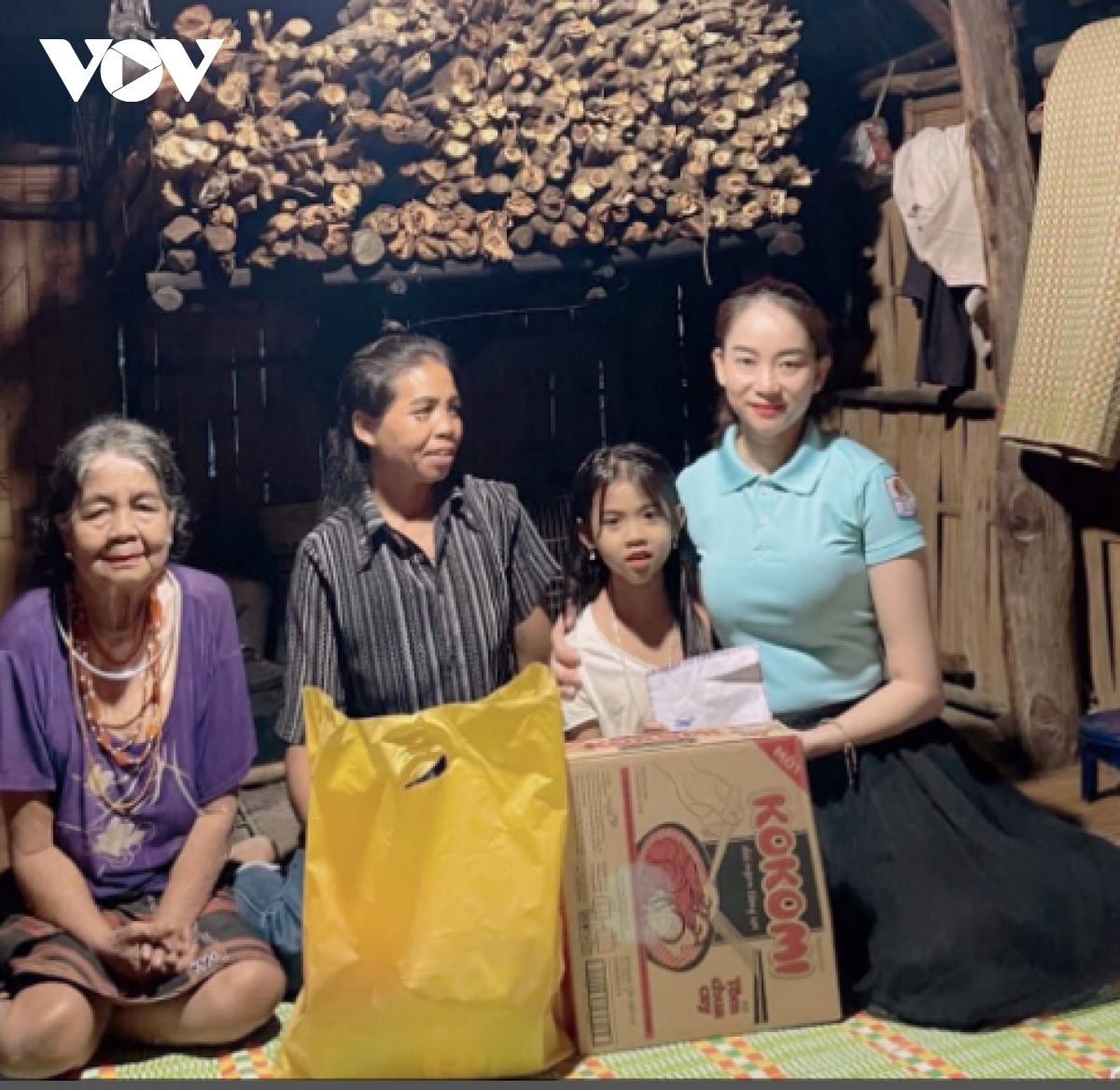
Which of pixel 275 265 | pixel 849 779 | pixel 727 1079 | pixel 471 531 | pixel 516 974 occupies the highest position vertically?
pixel 275 265

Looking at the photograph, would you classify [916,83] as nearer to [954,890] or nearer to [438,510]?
[438,510]

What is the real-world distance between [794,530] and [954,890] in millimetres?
611

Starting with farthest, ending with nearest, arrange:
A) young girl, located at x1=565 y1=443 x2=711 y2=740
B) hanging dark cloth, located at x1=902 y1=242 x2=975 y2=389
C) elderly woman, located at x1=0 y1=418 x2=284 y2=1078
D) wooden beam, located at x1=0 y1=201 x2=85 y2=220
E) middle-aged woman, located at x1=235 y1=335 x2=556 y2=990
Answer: hanging dark cloth, located at x1=902 y1=242 x2=975 y2=389 → young girl, located at x1=565 y1=443 x2=711 y2=740 → middle-aged woman, located at x1=235 y1=335 x2=556 y2=990 → elderly woman, located at x1=0 y1=418 x2=284 y2=1078 → wooden beam, located at x1=0 y1=201 x2=85 y2=220

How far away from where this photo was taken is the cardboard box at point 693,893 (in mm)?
2521

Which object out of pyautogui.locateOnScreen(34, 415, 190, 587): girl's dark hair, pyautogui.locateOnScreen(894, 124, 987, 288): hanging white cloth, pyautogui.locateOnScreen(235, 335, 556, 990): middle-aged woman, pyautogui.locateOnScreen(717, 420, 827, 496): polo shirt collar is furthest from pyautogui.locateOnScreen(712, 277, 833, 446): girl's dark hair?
pyautogui.locateOnScreen(34, 415, 190, 587): girl's dark hair

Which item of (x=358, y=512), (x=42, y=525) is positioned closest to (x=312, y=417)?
(x=358, y=512)

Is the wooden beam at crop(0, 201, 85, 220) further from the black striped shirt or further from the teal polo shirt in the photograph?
the teal polo shirt

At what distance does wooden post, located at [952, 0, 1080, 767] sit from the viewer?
3107mm

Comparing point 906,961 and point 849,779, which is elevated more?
point 849,779

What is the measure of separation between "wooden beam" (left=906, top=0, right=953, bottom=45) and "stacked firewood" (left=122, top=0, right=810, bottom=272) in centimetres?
50

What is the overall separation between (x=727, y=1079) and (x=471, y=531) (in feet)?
2.90

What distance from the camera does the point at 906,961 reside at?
2.58 m

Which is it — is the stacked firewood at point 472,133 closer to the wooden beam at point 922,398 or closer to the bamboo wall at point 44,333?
the bamboo wall at point 44,333

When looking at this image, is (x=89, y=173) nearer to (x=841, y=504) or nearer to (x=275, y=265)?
(x=275, y=265)
